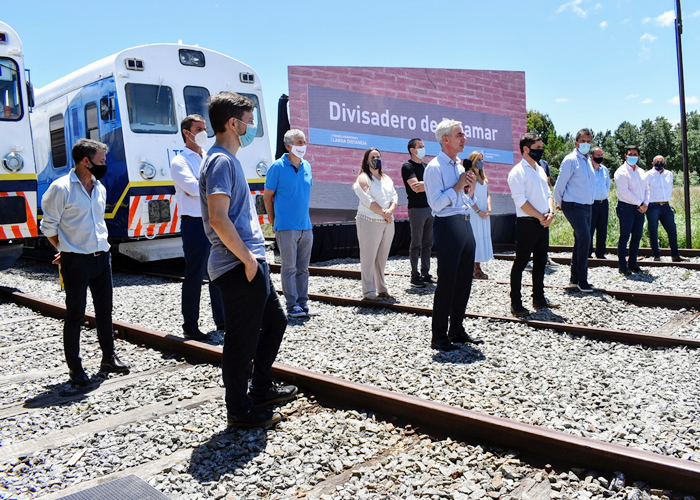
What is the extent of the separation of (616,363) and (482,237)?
15.1 ft

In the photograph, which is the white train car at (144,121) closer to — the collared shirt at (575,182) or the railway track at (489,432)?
the collared shirt at (575,182)

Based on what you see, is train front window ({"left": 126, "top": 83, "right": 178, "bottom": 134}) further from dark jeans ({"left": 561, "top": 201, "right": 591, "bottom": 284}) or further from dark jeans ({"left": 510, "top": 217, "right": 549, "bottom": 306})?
dark jeans ({"left": 561, "top": 201, "right": 591, "bottom": 284})

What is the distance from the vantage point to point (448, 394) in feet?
13.4

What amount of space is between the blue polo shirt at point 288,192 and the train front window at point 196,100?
424cm

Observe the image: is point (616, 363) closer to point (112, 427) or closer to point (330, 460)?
point (330, 460)

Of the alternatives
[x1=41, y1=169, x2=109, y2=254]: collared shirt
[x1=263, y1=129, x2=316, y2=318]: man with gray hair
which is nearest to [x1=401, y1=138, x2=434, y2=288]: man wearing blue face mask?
[x1=263, y1=129, x2=316, y2=318]: man with gray hair

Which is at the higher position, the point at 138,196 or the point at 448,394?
the point at 138,196

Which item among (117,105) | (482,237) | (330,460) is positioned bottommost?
(330,460)

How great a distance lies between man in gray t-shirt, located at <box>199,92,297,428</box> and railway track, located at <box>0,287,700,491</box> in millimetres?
541

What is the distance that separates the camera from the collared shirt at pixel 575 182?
7.64m

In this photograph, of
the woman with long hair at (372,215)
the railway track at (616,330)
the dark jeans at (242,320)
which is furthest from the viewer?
the woman with long hair at (372,215)

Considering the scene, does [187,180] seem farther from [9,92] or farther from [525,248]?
[9,92]

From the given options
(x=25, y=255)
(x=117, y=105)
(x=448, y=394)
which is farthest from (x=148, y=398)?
(x=25, y=255)

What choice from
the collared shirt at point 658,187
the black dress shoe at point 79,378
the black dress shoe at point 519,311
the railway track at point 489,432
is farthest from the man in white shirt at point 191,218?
the collared shirt at point 658,187
